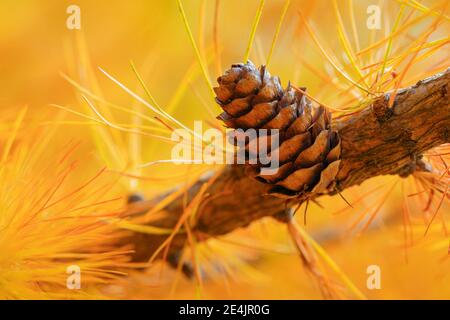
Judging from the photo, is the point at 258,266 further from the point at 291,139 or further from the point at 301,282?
the point at 291,139

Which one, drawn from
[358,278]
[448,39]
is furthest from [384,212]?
[448,39]

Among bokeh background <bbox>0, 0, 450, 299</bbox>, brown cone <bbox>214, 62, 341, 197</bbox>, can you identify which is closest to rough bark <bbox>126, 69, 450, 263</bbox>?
brown cone <bbox>214, 62, 341, 197</bbox>

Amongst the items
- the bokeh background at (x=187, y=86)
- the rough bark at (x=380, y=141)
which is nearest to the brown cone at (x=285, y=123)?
the rough bark at (x=380, y=141)

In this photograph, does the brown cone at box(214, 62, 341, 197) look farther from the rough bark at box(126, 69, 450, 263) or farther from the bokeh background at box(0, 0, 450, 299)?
the bokeh background at box(0, 0, 450, 299)

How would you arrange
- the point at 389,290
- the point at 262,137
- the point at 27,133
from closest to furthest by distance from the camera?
the point at 262,137, the point at 27,133, the point at 389,290

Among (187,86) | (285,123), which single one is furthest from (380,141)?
(187,86)

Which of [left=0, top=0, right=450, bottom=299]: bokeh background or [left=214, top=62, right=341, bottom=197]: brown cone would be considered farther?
[left=0, top=0, right=450, bottom=299]: bokeh background
